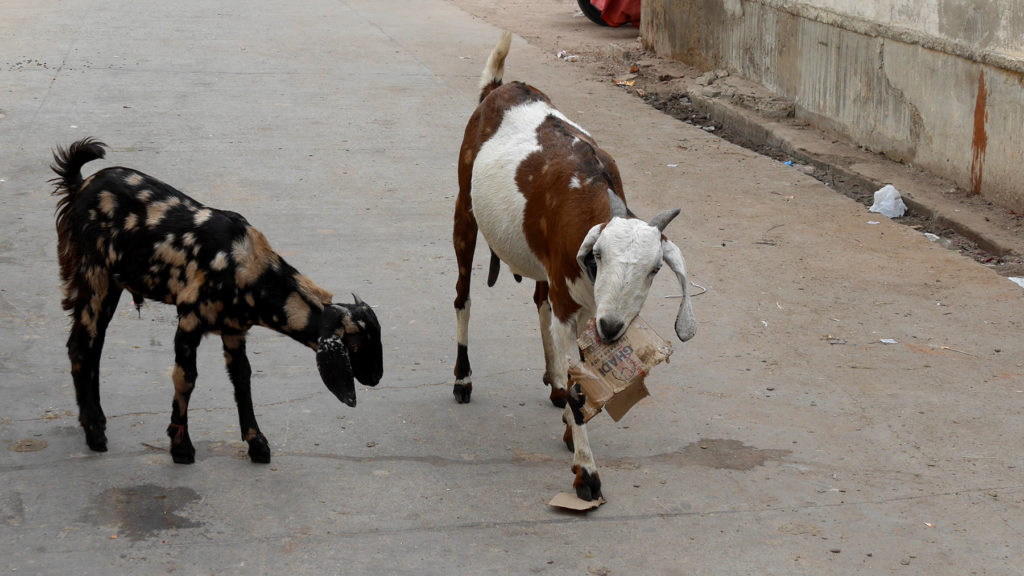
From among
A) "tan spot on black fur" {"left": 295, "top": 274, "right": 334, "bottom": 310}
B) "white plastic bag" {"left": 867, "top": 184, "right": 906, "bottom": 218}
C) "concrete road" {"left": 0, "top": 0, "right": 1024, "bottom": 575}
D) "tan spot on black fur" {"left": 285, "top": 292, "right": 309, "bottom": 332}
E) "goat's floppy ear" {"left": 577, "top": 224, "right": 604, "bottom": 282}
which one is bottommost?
"white plastic bag" {"left": 867, "top": 184, "right": 906, "bottom": 218}

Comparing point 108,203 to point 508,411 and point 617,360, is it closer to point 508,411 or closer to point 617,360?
point 508,411

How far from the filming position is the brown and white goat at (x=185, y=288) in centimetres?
478

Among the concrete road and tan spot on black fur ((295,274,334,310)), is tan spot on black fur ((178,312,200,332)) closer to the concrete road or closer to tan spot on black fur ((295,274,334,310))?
tan spot on black fur ((295,274,334,310))

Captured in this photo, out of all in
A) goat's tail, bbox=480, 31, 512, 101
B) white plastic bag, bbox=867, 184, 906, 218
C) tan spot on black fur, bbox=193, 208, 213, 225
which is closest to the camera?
tan spot on black fur, bbox=193, 208, 213, 225

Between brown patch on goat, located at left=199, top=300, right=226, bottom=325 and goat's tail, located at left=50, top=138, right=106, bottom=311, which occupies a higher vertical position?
goat's tail, located at left=50, top=138, right=106, bottom=311

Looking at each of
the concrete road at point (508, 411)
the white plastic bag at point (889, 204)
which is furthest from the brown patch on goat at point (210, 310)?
the white plastic bag at point (889, 204)

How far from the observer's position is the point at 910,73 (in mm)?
10117

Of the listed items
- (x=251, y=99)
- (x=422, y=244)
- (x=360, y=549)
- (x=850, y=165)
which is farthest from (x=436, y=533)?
(x=251, y=99)

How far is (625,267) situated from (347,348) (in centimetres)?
134

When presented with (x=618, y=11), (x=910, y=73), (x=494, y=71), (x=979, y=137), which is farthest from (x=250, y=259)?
(x=618, y=11)

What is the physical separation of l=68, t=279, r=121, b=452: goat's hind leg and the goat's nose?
2.31m

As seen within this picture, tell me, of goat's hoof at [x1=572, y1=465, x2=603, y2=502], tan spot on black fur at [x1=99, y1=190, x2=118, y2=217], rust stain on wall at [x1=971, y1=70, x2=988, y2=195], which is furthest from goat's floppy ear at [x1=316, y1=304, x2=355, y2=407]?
rust stain on wall at [x1=971, y1=70, x2=988, y2=195]

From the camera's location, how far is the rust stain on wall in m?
9.09

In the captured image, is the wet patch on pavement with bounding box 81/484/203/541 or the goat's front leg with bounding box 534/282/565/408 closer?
the wet patch on pavement with bounding box 81/484/203/541
